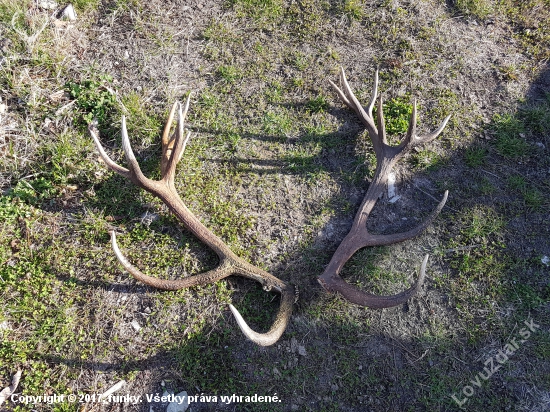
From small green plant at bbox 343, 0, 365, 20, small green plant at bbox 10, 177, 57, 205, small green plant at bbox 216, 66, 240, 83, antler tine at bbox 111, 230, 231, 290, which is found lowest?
small green plant at bbox 10, 177, 57, 205

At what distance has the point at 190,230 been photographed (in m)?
4.12

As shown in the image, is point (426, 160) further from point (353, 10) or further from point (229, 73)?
point (229, 73)

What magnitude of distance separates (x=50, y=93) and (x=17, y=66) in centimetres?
49

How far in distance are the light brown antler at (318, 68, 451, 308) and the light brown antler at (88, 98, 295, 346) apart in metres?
0.50

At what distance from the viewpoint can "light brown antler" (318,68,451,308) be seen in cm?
371

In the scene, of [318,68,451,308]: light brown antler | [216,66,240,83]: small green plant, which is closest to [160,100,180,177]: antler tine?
[216,66,240,83]: small green plant

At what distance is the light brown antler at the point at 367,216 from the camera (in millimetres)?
3705

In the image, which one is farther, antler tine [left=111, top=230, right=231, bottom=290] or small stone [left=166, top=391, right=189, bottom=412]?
antler tine [left=111, top=230, right=231, bottom=290]

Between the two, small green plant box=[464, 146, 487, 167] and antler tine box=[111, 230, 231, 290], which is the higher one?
small green plant box=[464, 146, 487, 167]

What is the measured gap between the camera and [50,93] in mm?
4637

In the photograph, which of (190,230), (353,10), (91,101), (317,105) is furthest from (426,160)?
(91,101)

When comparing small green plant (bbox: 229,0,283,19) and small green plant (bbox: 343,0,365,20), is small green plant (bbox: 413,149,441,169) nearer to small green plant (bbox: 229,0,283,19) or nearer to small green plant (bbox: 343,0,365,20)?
small green plant (bbox: 343,0,365,20)

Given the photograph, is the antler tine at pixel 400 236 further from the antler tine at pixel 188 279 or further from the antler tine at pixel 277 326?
the antler tine at pixel 188 279

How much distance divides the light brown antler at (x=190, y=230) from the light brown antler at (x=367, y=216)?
50cm
